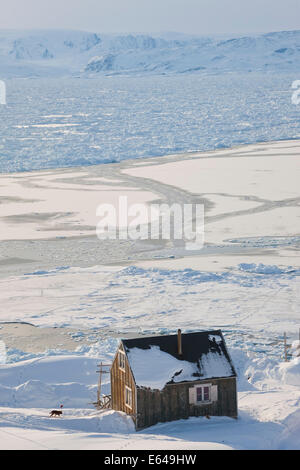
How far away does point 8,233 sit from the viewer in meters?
33.2

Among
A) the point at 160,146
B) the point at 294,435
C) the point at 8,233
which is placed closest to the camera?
the point at 294,435

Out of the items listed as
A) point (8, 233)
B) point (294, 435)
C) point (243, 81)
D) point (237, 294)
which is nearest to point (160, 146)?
point (8, 233)

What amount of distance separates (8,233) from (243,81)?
85.7m

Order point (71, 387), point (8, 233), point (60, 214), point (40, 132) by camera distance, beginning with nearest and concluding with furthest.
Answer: point (71, 387)
point (8, 233)
point (60, 214)
point (40, 132)

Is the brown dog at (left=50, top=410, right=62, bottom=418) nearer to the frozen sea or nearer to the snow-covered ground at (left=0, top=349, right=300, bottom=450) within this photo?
the snow-covered ground at (left=0, top=349, right=300, bottom=450)

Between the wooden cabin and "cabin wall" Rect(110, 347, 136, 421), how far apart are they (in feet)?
0.07

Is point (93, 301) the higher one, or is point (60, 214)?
point (60, 214)

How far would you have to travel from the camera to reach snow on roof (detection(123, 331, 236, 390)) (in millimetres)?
16531

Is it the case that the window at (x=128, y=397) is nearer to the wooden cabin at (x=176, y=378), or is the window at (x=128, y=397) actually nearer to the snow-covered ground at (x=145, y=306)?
the wooden cabin at (x=176, y=378)

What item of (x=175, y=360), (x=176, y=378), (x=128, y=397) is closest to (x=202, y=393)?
(x=176, y=378)
